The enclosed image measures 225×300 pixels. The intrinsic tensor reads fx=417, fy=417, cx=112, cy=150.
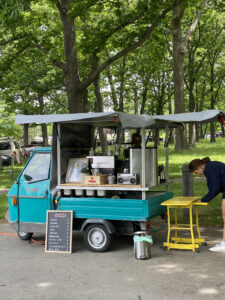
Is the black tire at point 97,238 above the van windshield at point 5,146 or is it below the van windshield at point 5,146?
below

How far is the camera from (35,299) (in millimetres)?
4875

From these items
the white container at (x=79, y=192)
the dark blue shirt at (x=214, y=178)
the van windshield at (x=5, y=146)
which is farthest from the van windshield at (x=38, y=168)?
the van windshield at (x=5, y=146)

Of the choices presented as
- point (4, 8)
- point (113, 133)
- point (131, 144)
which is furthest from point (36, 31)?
point (131, 144)

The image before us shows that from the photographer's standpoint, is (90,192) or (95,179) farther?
(90,192)

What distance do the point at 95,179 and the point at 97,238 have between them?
3.23ft

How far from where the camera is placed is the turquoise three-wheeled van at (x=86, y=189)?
22.0 feet

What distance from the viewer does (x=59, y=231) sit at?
7023mm

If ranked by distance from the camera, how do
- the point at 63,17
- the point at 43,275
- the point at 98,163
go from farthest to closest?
the point at 63,17
the point at 98,163
the point at 43,275

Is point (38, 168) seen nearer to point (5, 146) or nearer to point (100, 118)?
point (100, 118)

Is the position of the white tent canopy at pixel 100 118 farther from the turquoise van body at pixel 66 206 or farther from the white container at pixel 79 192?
the white container at pixel 79 192

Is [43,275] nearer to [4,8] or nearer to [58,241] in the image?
→ [58,241]

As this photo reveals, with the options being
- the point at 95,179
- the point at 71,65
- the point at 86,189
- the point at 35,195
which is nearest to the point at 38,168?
the point at 35,195

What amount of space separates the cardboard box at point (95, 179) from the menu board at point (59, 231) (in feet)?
1.90

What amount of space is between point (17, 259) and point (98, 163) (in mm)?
2071
